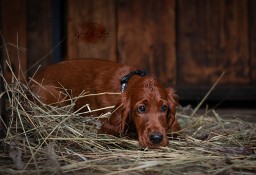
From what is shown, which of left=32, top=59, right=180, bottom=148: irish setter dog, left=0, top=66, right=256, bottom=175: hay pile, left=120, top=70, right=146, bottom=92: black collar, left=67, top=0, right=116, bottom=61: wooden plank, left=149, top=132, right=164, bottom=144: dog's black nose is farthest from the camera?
left=67, top=0, right=116, bottom=61: wooden plank

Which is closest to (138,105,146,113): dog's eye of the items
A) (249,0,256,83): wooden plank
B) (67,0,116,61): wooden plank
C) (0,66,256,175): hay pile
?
(0,66,256,175): hay pile

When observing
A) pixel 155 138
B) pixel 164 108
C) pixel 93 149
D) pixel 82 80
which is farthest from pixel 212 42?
pixel 93 149

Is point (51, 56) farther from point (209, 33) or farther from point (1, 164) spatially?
point (1, 164)

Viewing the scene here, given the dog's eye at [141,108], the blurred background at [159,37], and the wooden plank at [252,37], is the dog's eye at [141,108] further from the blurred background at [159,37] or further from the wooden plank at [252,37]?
the wooden plank at [252,37]

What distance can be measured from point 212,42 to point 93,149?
2.86m

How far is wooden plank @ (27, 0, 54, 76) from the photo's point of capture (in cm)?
673

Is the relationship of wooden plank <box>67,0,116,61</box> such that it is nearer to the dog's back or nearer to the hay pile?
the dog's back

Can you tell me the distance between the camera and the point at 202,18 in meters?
6.88

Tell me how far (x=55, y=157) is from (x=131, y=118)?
2.95ft

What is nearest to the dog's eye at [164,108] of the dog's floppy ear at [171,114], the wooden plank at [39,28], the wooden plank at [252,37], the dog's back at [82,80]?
the dog's floppy ear at [171,114]

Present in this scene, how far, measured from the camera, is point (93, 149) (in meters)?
4.48

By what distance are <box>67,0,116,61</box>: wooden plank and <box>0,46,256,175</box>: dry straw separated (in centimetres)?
144

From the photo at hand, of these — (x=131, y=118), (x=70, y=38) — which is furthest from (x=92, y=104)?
(x=70, y=38)

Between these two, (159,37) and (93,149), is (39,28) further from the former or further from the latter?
(93,149)
